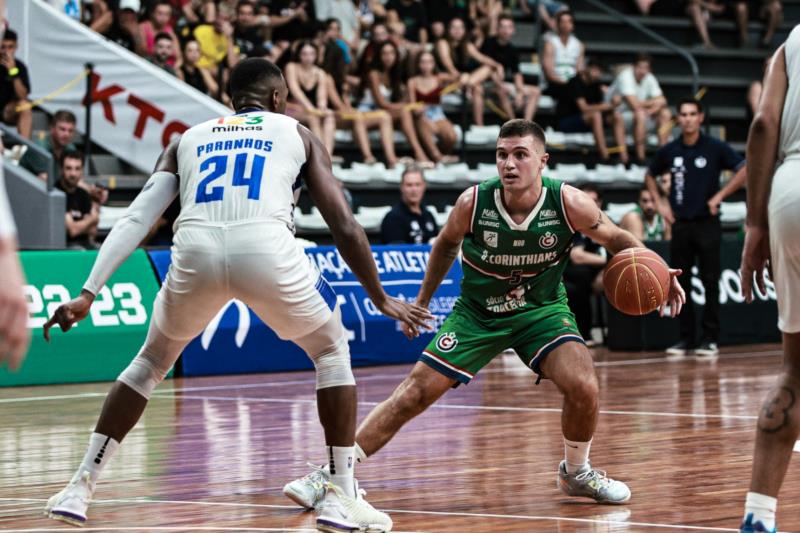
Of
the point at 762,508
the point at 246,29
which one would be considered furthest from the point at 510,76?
the point at 762,508

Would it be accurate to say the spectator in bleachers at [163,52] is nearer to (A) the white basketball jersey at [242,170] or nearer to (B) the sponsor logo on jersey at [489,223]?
(B) the sponsor logo on jersey at [489,223]

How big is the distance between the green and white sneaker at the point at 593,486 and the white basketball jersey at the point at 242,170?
178 cm

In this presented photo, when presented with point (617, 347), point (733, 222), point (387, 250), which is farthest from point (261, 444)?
point (733, 222)

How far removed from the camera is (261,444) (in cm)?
817

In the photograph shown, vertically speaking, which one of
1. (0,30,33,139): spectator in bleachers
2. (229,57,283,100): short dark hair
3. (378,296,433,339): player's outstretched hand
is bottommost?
(378,296,433,339): player's outstretched hand

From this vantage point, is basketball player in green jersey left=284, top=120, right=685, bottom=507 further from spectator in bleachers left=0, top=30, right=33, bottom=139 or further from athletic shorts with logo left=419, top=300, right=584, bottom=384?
spectator in bleachers left=0, top=30, right=33, bottom=139

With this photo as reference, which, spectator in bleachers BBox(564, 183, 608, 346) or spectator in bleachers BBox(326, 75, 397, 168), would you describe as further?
spectator in bleachers BBox(326, 75, 397, 168)

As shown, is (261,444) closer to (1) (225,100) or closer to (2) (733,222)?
(1) (225,100)

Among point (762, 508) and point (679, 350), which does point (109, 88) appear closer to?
point (679, 350)

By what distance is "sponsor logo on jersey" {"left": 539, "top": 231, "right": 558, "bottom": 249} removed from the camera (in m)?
6.48

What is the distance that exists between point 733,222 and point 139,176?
8538mm

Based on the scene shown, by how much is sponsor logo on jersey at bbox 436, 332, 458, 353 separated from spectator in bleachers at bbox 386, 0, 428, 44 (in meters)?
13.2

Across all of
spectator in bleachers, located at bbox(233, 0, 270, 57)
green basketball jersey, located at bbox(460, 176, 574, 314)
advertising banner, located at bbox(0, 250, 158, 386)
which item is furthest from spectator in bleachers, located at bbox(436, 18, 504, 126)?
green basketball jersey, located at bbox(460, 176, 574, 314)

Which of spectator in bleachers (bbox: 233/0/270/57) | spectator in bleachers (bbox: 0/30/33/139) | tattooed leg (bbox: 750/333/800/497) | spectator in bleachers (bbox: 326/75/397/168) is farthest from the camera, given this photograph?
spectator in bleachers (bbox: 326/75/397/168)
